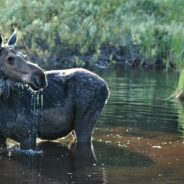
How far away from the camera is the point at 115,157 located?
1109 cm

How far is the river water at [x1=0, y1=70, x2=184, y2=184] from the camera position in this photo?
9495 mm

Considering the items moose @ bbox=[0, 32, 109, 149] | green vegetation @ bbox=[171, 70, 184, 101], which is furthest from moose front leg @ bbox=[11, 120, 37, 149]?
green vegetation @ bbox=[171, 70, 184, 101]

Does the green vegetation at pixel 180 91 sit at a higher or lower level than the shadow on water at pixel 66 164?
lower

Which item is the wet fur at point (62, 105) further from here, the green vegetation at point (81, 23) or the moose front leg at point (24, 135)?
the green vegetation at point (81, 23)

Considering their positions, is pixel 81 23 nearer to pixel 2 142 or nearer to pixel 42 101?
pixel 42 101

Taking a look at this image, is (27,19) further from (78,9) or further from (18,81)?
(18,81)

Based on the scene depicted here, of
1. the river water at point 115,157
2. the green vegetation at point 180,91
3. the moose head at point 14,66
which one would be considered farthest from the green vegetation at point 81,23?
the moose head at point 14,66

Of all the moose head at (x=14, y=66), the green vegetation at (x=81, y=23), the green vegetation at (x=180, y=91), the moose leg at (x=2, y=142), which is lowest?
the green vegetation at (x=81, y=23)

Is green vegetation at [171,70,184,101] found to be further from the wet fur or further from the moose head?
the moose head

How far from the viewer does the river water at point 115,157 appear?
9495mm

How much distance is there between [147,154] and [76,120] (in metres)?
1.95

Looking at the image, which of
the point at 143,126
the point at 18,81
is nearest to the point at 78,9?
the point at 143,126

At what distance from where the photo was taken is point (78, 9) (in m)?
44.6

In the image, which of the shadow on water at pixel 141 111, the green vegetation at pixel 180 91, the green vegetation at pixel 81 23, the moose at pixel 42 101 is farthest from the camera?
the green vegetation at pixel 81 23
